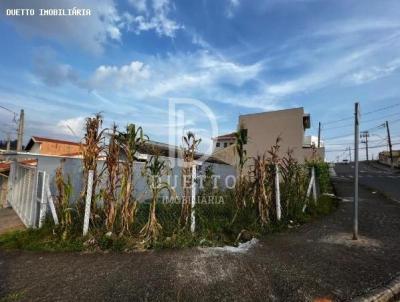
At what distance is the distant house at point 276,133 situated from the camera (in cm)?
2306

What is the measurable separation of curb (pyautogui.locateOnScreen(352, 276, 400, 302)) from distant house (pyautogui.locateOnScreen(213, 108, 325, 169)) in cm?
1808

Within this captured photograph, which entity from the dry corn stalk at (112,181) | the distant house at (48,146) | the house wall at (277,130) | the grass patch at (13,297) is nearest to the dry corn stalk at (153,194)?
the dry corn stalk at (112,181)

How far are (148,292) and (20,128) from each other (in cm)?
2583

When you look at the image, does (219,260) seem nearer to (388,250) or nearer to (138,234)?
(138,234)

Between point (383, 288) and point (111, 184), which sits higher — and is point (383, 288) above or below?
below

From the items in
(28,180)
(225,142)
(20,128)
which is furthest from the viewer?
(225,142)

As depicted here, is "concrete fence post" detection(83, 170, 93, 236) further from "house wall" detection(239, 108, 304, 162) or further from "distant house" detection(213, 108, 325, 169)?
"house wall" detection(239, 108, 304, 162)

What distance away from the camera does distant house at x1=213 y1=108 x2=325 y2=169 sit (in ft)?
75.7

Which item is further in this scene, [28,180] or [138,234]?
[28,180]

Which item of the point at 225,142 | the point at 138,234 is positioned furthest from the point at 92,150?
the point at 225,142

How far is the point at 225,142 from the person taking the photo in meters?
32.1

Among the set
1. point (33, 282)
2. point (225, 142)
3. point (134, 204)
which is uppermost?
point (225, 142)

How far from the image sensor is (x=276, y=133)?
24047 mm

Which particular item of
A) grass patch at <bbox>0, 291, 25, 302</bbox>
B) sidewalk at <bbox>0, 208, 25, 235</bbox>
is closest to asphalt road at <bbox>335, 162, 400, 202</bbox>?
grass patch at <bbox>0, 291, 25, 302</bbox>
